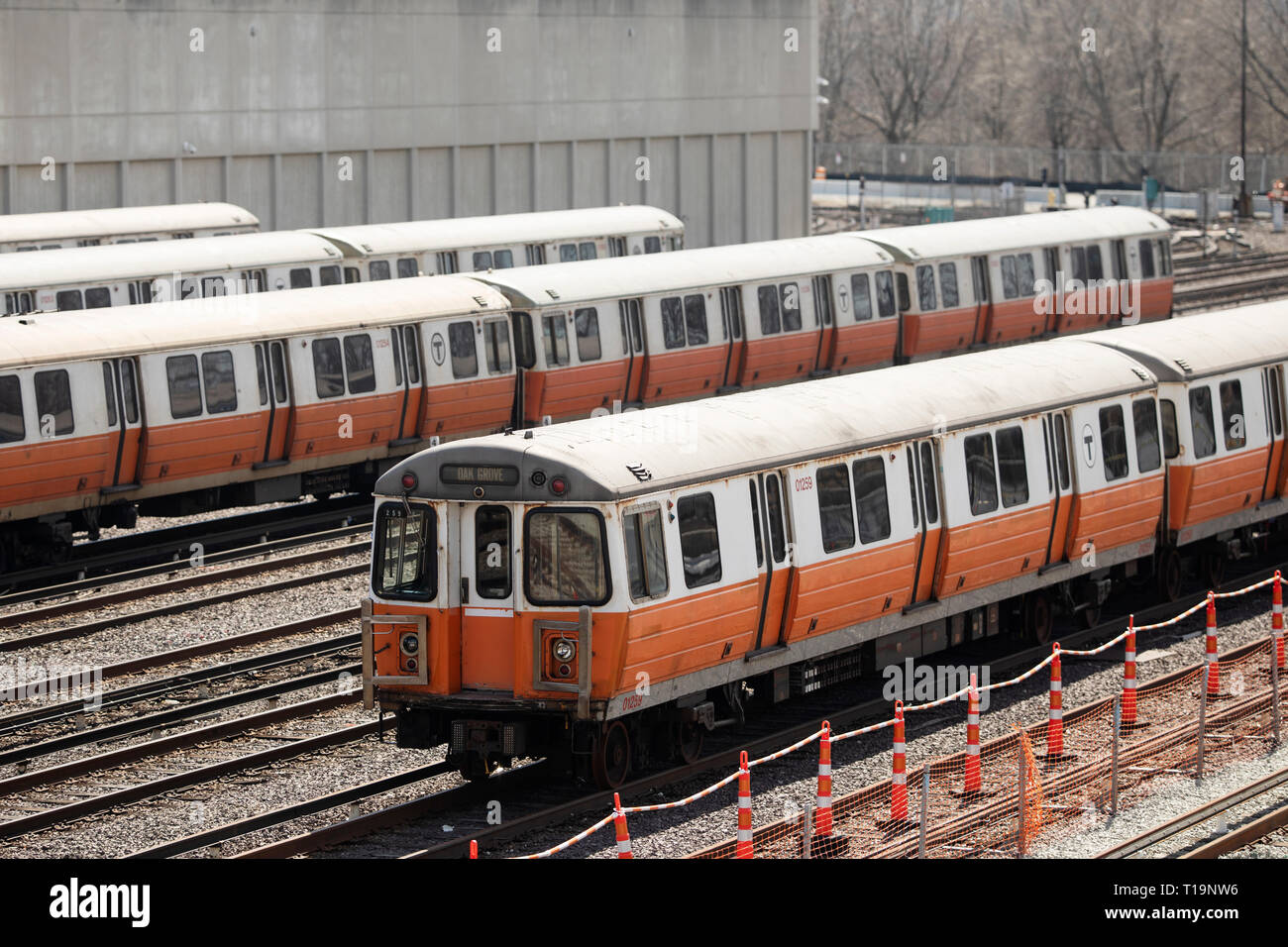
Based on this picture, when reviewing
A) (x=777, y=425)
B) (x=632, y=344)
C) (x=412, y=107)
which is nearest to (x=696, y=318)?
(x=632, y=344)

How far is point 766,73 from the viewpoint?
167 ft

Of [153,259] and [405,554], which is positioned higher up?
[153,259]

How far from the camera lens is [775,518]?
49.1 feet

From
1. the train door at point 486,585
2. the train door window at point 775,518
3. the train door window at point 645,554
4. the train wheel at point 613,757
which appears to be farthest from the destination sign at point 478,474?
the train door window at point 775,518

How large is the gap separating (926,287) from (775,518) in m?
17.6

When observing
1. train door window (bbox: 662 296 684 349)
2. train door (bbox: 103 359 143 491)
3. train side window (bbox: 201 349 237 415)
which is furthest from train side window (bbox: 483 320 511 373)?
train door (bbox: 103 359 143 491)

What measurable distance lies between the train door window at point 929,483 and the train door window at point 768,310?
12937 mm

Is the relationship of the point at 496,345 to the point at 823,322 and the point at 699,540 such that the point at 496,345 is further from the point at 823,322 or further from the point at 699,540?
the point at 699,540

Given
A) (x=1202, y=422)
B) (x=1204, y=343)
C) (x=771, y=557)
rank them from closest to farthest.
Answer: (x=771, y=557) < (x=1202, y=422) < (x=1204, y=343)

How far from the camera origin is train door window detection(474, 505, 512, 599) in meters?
13.5

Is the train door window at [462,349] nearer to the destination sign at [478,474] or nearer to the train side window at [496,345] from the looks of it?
the train side window at [496,345]
